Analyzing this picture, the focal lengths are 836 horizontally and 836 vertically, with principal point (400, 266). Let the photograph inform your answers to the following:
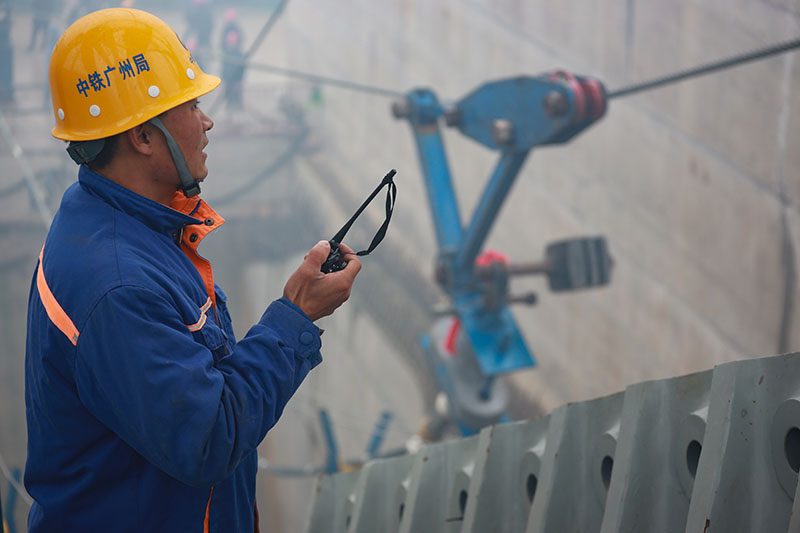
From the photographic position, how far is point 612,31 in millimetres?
6441

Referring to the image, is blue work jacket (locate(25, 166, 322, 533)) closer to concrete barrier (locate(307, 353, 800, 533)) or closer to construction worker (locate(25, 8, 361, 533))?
construction worker (locate(25, 8, 361, 533))

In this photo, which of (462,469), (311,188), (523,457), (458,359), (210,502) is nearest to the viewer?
(210,502)

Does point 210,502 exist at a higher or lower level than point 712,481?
lower

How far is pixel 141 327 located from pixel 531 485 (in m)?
0.92

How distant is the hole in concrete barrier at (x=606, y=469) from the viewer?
1.44 meters

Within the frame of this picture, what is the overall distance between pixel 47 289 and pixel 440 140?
298cm

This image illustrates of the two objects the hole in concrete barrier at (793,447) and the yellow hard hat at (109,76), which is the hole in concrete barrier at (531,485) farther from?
the yellow hard hat at (109,76)

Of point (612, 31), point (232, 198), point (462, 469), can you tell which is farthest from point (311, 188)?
point (462, 469)

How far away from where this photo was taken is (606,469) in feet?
4.75

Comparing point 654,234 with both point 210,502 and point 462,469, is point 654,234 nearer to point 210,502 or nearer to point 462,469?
point 462,469

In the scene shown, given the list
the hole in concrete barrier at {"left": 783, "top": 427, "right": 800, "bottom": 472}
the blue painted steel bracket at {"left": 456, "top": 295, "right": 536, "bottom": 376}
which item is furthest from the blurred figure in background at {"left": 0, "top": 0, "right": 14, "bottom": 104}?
the hole in concrete barrier at {"left": 783, "top": 427, "right": 800, "bottom": 472}

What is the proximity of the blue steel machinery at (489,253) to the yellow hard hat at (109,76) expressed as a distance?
2.21m

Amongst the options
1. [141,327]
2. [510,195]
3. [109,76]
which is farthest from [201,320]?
[510,195]

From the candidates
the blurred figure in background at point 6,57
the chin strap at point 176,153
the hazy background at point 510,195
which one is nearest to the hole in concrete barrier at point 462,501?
the chin strap at point 176,153
